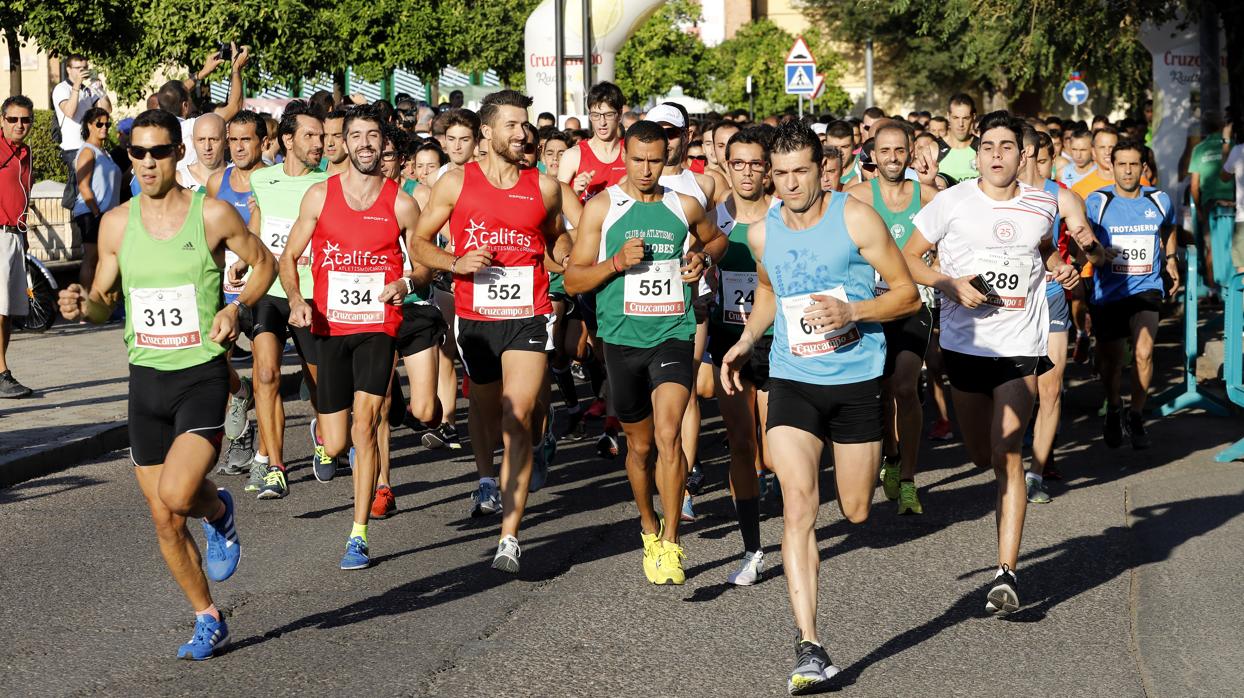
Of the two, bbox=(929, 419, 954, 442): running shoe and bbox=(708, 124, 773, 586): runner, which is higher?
bbox=(708, 124, 773, 586): runner

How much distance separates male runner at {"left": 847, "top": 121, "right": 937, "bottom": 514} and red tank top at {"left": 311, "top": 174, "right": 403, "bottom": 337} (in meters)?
2.48

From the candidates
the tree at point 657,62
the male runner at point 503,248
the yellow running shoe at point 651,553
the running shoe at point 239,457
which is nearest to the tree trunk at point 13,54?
the running shoe at point 239,457

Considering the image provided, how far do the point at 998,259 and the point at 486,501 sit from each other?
3.06m

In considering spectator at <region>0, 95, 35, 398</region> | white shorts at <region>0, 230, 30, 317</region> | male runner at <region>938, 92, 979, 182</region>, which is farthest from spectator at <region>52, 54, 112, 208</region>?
male runner at <region>938, 92, 979, 182</region>

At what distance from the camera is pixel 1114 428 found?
1135cm

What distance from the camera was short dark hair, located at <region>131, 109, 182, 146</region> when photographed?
6.55 metres

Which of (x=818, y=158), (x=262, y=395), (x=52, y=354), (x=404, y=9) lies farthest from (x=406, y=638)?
(x=404, y=9)

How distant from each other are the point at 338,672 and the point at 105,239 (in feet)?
6.36

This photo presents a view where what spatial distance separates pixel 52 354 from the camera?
1523 centimetres

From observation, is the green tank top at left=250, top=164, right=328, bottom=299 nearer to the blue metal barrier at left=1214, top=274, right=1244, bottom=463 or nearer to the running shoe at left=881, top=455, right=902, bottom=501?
the running shoe at left=881, top=455, right=902, bottom=501

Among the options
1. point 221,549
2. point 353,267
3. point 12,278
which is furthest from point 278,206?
point 12,278

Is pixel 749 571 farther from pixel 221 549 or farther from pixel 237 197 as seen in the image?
pixel 237 197

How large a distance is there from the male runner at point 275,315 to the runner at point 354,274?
1135 mm

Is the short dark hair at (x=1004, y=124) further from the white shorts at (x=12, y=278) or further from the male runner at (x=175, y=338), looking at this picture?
the white shorts at (x=12, y=278)
